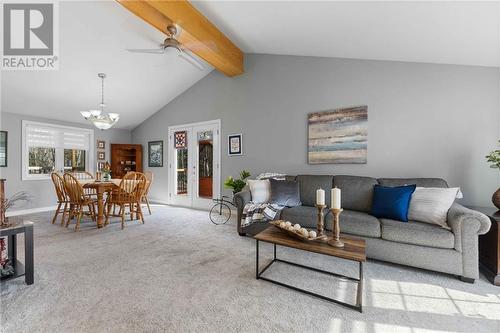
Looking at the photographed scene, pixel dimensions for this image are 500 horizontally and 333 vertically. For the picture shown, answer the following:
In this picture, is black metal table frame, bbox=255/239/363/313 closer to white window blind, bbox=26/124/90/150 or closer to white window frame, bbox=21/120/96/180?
white window frame, bbox=21/120/96/180

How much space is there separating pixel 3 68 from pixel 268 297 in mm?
5133

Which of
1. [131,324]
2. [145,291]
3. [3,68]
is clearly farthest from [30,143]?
[131,324]

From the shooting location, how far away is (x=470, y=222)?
1930 mm

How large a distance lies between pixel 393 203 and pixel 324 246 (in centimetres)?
124

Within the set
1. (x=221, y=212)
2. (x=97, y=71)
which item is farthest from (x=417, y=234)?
(x=97, y=71)

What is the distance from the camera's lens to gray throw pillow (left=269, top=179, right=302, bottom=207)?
3.12 metres

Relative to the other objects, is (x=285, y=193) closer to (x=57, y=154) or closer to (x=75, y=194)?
(x=75, y=194)

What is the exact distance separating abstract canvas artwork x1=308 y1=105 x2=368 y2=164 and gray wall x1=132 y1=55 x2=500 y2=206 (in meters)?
0.10

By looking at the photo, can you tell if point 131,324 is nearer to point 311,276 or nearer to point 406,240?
point 311,276

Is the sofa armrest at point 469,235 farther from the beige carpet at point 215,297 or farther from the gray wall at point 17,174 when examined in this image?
the gray wall at point 17,174

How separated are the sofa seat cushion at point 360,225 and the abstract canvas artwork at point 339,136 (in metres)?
1.14

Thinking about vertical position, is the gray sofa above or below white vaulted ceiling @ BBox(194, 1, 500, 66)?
below

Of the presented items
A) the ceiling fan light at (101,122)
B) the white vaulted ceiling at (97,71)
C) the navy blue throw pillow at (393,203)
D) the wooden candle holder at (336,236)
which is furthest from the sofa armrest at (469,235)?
the ceiling fan light at (101,122)

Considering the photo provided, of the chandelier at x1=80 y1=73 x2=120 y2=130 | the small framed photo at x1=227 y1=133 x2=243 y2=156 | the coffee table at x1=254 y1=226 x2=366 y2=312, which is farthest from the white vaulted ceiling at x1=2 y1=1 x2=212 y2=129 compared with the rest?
the coffee table at x1=254 y1=226 x2=366 y2=312
